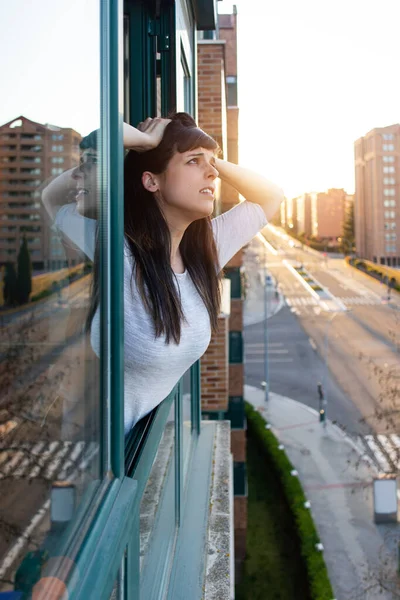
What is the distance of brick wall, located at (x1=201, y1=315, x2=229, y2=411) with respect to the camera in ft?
23.9

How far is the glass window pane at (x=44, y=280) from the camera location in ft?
1.82

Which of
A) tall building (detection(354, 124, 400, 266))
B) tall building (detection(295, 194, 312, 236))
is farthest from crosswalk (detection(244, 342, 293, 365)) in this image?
tall building (detection(295, 194, 312, 236))

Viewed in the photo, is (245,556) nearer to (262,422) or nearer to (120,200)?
(262,422)

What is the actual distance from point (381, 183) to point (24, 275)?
77.5 feet

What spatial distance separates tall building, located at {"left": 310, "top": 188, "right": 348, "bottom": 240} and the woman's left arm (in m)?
61.6

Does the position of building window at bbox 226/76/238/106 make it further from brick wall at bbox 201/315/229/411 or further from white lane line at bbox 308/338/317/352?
white lane line at bbox 308/338/317/352

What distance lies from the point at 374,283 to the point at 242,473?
85.4 ft

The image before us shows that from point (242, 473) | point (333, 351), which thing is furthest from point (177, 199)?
point (333, 351)

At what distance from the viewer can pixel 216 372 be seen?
7.52 m

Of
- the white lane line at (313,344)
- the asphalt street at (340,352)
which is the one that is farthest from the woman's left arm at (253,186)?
the white lane line at (313,344)

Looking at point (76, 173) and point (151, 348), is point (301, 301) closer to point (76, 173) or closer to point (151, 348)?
point (151, 348)

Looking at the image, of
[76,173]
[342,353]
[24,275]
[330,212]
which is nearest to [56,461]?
[24,275]

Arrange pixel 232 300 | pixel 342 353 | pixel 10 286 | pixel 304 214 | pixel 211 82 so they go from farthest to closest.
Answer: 1. pixel 304 214
2. pixel 342 353
3. pixel 232 300
4. pixel 211 82
5. pixel 10 286

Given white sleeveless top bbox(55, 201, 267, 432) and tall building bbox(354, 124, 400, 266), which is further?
tall building bbox(354, 124, 400, 266)
